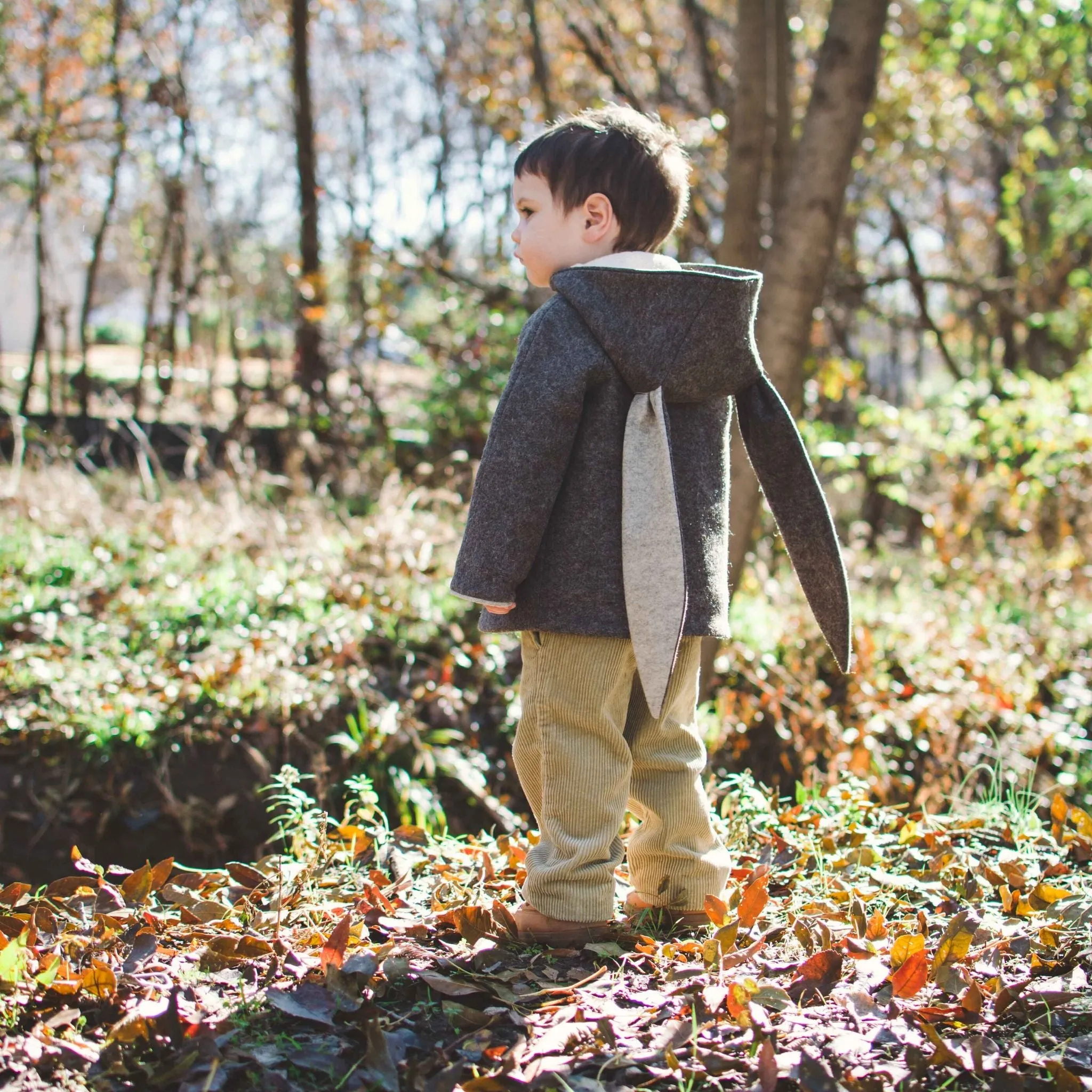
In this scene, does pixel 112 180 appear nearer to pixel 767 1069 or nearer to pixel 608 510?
pixel 608 510

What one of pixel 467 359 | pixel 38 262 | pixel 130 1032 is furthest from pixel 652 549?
pixel 38 262

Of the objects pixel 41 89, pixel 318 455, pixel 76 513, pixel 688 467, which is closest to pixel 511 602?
pixel 688 467

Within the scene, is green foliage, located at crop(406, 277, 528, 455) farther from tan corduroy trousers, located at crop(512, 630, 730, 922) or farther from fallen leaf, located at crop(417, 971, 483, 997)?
fallen leaf, located at crop(417, 971, 483, 997)

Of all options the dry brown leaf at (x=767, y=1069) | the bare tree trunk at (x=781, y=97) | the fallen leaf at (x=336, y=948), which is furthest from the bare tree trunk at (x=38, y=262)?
the dry brown leaf at (x=767, y=1069)

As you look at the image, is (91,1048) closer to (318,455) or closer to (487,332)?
(318,455)

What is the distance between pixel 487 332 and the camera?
6773 mm

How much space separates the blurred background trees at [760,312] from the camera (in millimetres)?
3834

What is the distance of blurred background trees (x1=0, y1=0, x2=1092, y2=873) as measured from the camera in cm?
383

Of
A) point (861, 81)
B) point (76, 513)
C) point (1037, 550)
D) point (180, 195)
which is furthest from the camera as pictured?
point (180, 195)

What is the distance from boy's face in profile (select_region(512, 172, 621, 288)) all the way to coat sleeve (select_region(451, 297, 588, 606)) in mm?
206

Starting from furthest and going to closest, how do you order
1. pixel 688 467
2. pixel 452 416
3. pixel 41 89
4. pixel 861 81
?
pixel 41 89
pixel 452 416
pixel 861 81
pixel 688 467

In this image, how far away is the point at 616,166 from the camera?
2.11 metres

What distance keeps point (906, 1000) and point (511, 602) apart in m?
1.01

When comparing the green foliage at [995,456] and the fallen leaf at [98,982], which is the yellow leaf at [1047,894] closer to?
the fallen leaf at [98,982]
